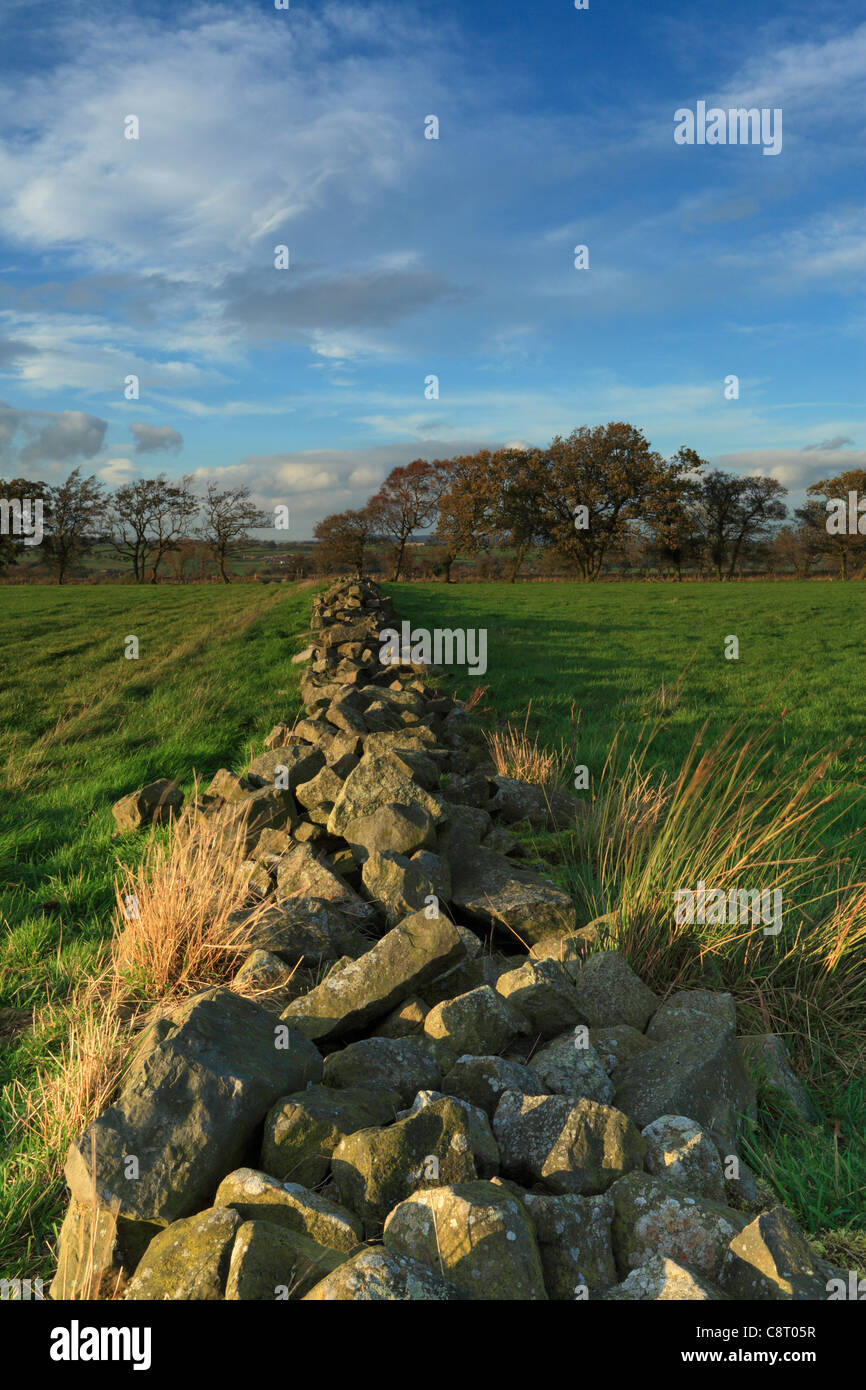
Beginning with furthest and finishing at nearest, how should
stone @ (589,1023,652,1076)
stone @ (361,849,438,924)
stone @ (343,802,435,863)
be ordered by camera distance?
stone @ (343,802,435,863) → stone @ (361,849,438,924) → stone @ (589,1023,652,1076)

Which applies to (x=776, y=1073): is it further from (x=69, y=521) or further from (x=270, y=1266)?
(x=69, y=521)

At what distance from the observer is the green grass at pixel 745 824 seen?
344 cm

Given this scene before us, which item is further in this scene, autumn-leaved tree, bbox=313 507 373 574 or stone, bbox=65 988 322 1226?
autumn-leaved tree, bbox=313 507 373 574

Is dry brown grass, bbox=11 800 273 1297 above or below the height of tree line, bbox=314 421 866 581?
below

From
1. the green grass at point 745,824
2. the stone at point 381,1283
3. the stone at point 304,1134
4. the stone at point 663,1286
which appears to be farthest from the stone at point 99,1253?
the green grass at point 745,824

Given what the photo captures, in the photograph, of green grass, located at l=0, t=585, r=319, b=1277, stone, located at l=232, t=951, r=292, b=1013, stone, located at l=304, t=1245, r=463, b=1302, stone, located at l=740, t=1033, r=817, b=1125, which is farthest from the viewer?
green grass, located at l=0, t=585, r=319, b=1277

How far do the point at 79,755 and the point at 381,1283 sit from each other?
850 cm

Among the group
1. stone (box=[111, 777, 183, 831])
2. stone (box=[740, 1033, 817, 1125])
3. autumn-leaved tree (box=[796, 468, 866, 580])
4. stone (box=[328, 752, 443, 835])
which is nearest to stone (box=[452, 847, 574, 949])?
stone (box=[328, 752, 443, 835])

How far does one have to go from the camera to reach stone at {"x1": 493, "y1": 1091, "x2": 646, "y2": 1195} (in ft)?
8.13

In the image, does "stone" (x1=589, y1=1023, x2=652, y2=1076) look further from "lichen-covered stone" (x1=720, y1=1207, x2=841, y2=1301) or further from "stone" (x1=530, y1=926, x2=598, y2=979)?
"lichen-covered stone" (x1=720, y1=1207, x2=841, y2=1301)

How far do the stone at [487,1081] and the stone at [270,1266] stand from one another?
0.80 m

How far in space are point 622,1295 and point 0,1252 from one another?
6.72 ft
